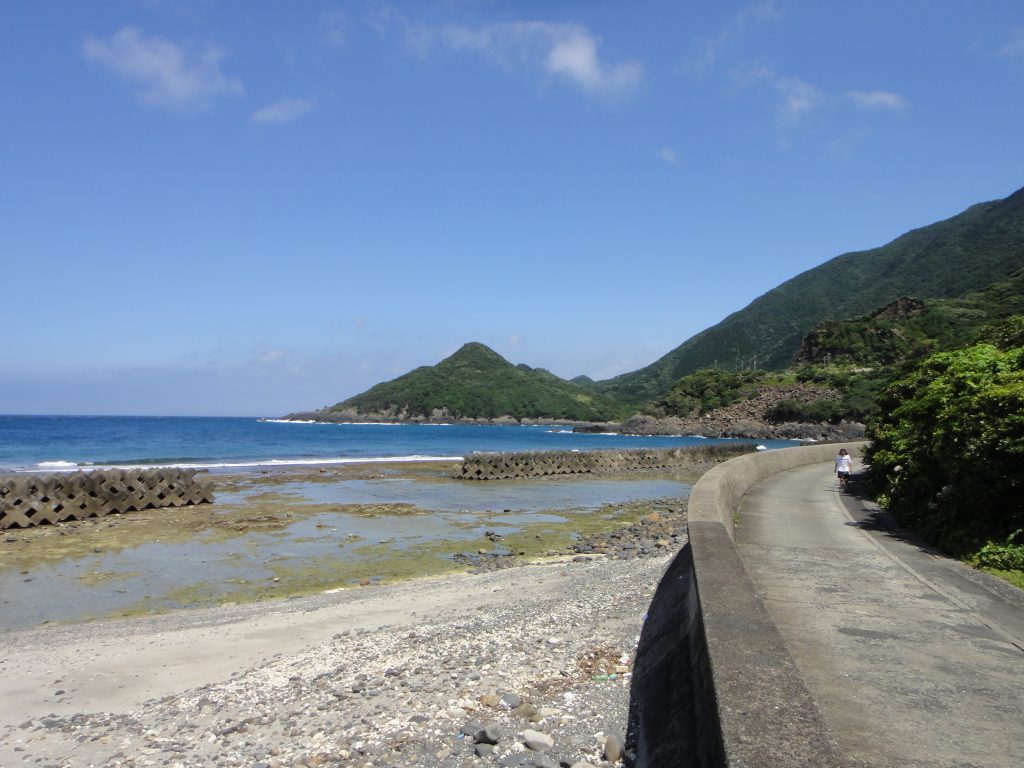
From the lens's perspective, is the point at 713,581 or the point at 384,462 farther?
the point at 384,462

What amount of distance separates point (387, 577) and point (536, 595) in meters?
3.97

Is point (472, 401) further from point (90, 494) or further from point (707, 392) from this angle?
point (90, 494)

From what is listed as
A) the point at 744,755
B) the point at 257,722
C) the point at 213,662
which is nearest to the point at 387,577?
the point at 213,662

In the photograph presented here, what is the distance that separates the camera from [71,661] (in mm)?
7977

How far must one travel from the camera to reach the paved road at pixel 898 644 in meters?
3.93

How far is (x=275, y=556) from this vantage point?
1509cm

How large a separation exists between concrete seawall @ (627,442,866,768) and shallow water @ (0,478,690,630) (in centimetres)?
775

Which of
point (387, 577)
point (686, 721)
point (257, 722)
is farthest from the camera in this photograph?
point (387, 577)

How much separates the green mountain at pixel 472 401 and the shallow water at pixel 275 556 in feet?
489

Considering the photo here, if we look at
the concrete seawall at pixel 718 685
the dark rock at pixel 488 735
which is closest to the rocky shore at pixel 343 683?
the dark rock at pixel 488 735

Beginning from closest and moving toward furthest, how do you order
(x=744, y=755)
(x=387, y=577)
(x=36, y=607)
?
(x=744, y=755)
(x=36, y=607)
(x=387, y=577)

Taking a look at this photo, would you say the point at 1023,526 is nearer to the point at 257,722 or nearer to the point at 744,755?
the point at 744,755

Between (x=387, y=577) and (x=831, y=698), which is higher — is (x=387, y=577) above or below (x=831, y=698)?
below

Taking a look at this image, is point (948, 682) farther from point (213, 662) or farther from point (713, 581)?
point (213, 662)
